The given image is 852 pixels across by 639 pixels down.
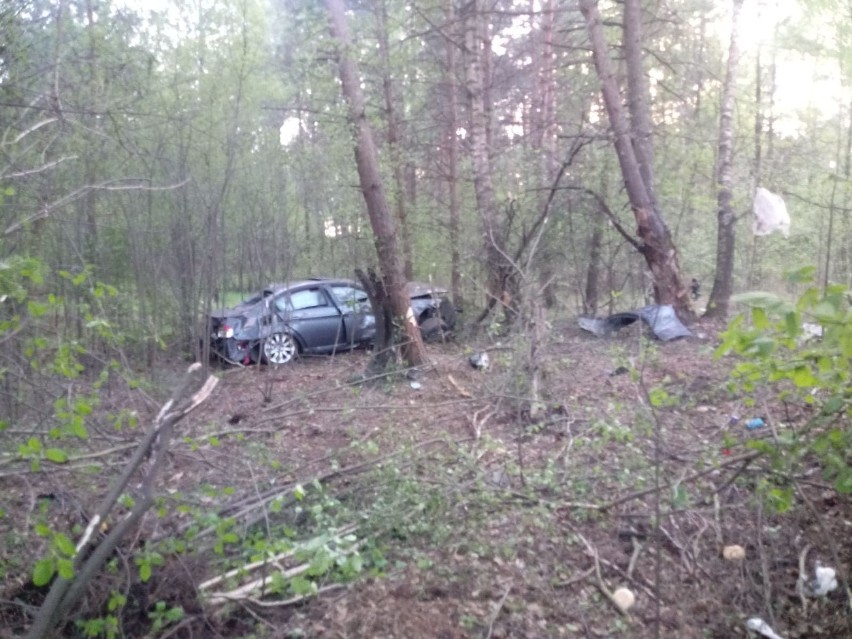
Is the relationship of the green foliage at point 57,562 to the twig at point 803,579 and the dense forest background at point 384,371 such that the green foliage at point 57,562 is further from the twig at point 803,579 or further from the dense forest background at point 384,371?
the twig at point 803,579

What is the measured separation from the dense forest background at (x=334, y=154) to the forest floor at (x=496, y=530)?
5.03 ft

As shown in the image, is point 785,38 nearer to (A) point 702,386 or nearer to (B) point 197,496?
(A) point 702,386

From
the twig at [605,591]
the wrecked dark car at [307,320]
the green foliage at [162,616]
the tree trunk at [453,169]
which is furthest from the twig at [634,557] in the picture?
the tree trunk at [453,169]

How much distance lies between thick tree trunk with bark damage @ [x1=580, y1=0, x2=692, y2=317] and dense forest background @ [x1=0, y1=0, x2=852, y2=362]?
0.35 metres

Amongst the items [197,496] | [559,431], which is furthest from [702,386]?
[197,496]

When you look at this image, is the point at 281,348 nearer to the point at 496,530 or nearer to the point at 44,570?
the point at 496,530

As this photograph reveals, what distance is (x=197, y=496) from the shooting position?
16.0 feet

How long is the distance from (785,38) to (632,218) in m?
3.79

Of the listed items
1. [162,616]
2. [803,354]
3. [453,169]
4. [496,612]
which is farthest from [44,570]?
[453,169]

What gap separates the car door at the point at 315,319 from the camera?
41.9ft

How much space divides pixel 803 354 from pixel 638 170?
32.3 ft

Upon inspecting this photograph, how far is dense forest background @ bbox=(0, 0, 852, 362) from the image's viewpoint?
23.1 feet

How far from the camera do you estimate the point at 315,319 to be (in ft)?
42.6

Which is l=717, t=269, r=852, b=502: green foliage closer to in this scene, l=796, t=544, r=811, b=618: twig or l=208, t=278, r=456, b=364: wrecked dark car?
l=796, t=544, r=811, b=618: twig
